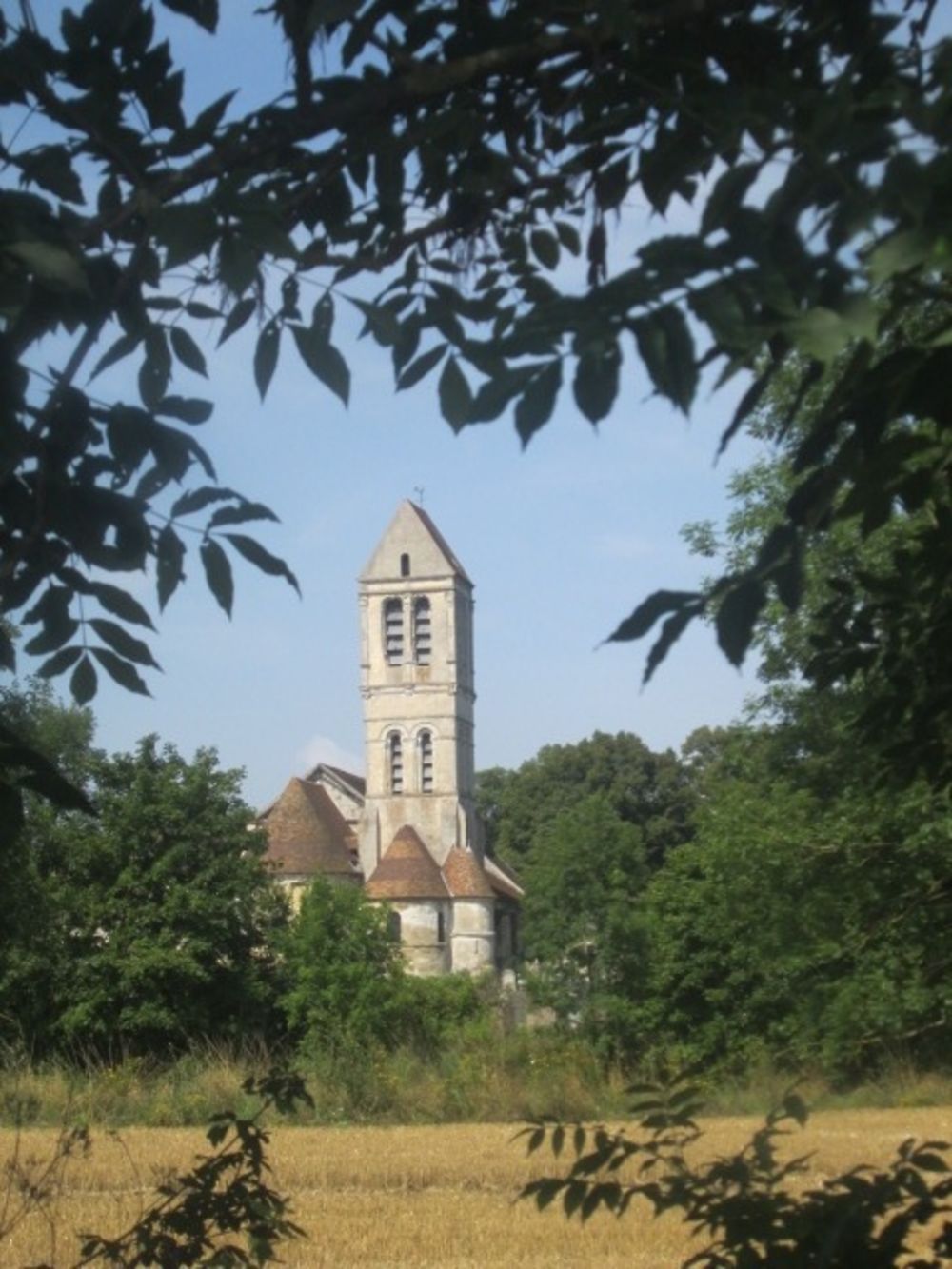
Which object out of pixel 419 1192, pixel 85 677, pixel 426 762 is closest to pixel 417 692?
pixel 426 762

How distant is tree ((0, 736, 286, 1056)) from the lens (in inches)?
1629

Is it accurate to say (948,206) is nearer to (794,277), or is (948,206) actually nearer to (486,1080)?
(794,277)

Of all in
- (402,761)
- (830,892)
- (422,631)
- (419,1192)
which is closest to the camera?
(830,892)

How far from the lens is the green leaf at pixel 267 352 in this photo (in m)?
2.76

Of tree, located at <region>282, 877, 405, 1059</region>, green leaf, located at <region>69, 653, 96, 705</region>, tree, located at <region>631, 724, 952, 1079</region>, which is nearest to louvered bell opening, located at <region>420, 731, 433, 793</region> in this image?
tree, located at <region>282, 877, 405, 1059</region>

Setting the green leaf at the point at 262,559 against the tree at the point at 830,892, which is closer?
the green leaf at the point at 262,559

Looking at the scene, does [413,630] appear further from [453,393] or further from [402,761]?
[453,393]

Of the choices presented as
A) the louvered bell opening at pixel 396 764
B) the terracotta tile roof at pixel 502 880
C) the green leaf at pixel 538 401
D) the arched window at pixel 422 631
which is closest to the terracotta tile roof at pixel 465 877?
the terracotta tile roof at pixel 502 880

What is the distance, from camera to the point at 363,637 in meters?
84.2

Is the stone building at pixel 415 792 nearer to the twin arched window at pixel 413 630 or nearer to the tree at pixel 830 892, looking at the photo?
the twin arched window at pixel 413 630

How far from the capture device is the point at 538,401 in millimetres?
1980

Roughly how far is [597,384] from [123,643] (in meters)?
1.13

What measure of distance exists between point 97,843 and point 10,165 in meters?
42.0

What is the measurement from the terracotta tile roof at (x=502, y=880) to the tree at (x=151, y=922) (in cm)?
3258
